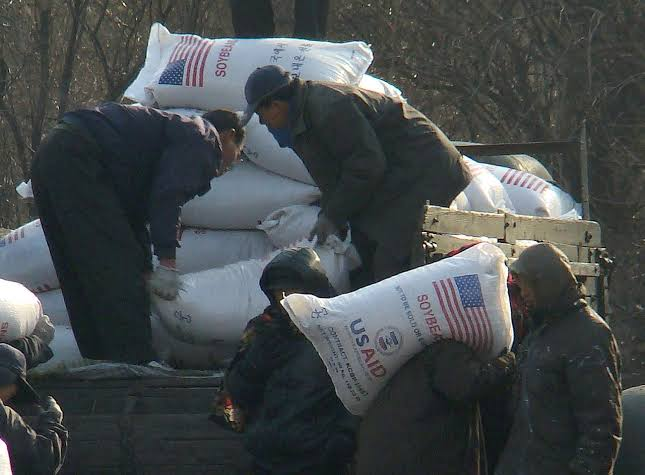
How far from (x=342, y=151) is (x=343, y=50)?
1.26 metres

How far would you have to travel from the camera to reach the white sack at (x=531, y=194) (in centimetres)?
747

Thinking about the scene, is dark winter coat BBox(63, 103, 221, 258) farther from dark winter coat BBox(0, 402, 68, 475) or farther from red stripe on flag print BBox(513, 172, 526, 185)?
red stripe on flag print BBox(513, 172, 526, 185)

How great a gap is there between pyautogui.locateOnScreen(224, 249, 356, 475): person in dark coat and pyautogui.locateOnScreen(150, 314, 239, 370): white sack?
1591mm

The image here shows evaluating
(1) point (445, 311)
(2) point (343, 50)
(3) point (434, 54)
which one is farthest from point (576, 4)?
(1) point (445, 311)

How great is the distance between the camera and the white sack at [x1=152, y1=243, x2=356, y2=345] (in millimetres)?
6215

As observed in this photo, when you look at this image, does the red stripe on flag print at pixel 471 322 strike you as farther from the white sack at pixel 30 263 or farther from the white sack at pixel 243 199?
the white sack at pixel 30 263

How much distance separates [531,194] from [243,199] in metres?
1.73

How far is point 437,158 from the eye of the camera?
6160 millimetres

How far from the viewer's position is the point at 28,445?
426 cm

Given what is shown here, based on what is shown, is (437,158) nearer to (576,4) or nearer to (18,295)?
(18,295)

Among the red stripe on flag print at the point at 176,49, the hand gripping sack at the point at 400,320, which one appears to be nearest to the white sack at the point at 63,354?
the red stripe on flag print at the point at 176,49

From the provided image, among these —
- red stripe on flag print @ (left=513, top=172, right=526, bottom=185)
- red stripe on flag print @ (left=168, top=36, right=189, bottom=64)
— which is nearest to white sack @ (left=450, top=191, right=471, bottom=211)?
red stripe on flag print @ (left=513, top=172, right=526, bottom=185)

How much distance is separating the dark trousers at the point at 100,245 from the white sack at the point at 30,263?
26.1 inches

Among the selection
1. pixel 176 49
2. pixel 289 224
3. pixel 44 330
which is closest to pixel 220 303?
pixel 289 224
